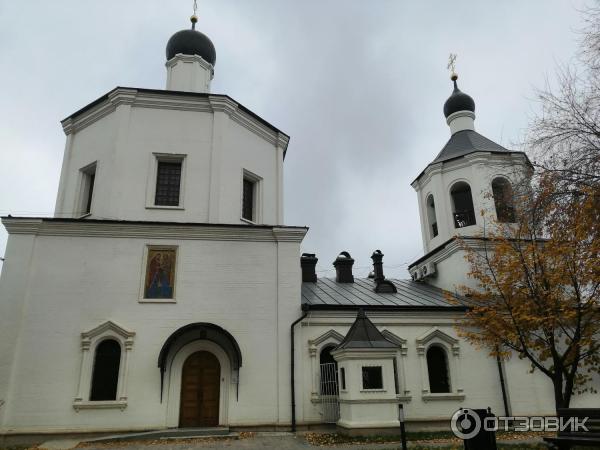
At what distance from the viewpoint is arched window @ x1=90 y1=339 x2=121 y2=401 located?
37.1ft

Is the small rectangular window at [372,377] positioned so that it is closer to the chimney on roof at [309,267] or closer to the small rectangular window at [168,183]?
the chimney on roof at [309,267]

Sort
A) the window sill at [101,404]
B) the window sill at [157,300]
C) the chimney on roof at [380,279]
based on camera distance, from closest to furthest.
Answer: the window sill at [101,404], the window sill at [157,300], the chimney on roof at [380,279]

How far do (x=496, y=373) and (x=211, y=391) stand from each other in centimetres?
882

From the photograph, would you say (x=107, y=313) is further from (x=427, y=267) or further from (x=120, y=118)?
(x=427, y=267)

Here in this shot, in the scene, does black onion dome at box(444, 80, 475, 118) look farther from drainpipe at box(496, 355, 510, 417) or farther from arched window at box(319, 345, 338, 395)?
arched window at box(319, 345, 338, 395)

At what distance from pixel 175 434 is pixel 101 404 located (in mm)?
2073

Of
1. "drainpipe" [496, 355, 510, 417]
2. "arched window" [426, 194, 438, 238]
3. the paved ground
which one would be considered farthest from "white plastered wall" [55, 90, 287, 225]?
"drainpipe" [496, 355, 510, 417]

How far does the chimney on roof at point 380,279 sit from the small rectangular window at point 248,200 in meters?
5.47

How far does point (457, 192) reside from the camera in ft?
Answer: 60.2

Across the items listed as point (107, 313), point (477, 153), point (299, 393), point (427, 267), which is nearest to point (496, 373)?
point (427, 267)

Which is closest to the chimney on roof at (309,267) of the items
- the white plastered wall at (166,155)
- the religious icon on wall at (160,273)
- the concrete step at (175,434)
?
the white plastered wall at (166,155)

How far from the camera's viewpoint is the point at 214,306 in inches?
487

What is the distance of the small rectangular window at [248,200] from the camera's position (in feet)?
48.4

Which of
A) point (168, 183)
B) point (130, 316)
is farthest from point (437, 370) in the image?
point (168, 183)
